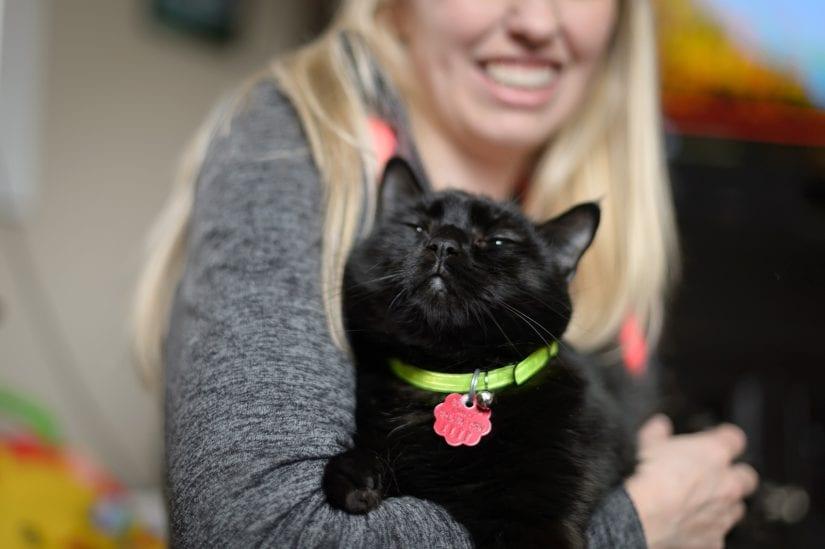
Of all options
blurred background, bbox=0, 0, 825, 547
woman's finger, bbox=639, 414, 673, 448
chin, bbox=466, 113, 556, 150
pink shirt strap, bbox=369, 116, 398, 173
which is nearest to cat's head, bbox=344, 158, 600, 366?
pink shirt strap, bbox=369, 116, 398, 173

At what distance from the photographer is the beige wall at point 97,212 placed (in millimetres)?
2193

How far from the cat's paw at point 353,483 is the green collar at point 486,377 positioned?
0.13 m

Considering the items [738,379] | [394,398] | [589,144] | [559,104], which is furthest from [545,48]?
[738,379]

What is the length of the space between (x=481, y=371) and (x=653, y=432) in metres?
0.47

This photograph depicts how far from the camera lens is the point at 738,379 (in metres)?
2.31

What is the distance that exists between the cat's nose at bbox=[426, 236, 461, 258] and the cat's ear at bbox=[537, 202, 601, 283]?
6.5 inches

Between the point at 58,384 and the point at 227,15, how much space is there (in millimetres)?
1294

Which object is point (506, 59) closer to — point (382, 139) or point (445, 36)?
point (445, 36)

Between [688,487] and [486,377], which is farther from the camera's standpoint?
[688,487]

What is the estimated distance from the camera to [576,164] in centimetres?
135

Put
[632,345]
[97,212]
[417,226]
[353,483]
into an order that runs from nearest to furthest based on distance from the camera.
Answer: [353,483]
[417,226]
[632,345]
[97,212]

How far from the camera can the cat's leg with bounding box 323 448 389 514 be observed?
752 millimetres

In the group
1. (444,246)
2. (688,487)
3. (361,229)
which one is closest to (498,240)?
(444,246)

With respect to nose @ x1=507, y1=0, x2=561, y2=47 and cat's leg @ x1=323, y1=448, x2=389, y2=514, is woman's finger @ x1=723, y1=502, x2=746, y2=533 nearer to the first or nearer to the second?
cat's leg @ x1=323, y1=448, x2=389, y2=514
